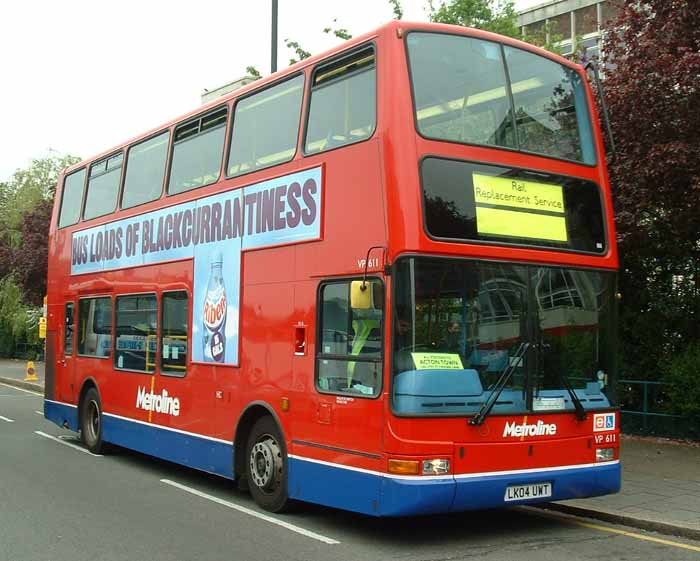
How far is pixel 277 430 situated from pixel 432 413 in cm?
212

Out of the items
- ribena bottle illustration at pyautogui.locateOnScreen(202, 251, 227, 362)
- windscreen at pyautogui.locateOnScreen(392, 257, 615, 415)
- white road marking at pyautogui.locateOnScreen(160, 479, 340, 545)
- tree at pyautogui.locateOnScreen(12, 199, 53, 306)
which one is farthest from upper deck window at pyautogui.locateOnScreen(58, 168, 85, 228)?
tree at pyautogui.locateOnScreen(12, 199, 53, 306)

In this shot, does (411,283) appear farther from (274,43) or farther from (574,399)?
(274,43)

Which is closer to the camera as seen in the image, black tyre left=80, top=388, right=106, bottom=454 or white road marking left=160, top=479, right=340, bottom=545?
white road marking left=160, top=479, right=340, bottom=545

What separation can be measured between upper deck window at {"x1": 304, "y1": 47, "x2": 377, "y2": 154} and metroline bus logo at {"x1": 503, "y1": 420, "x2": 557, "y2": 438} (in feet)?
9.08

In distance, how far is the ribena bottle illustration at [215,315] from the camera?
9453 mm

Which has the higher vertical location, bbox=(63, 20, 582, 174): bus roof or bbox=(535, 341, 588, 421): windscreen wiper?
bbox=(63, 20, 582, 174): bus roof

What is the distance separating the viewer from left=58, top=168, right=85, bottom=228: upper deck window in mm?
13961

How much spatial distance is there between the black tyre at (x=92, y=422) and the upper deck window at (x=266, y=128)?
16.8 feet

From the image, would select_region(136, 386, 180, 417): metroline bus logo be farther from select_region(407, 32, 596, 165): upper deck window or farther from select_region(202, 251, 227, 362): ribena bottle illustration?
select_region(407, 32, 596, 165): upper deck window

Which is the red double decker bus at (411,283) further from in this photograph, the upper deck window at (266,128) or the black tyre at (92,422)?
the black tyre at (92,422)

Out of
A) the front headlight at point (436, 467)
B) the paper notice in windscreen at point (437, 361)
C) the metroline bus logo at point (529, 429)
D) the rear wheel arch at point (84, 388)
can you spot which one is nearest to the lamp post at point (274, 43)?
the rear wheel arch at point (84, 388)

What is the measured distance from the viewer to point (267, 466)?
8.37 m

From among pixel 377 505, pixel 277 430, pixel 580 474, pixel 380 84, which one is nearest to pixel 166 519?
pixel 277 430

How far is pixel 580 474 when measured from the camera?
24.6 feet
